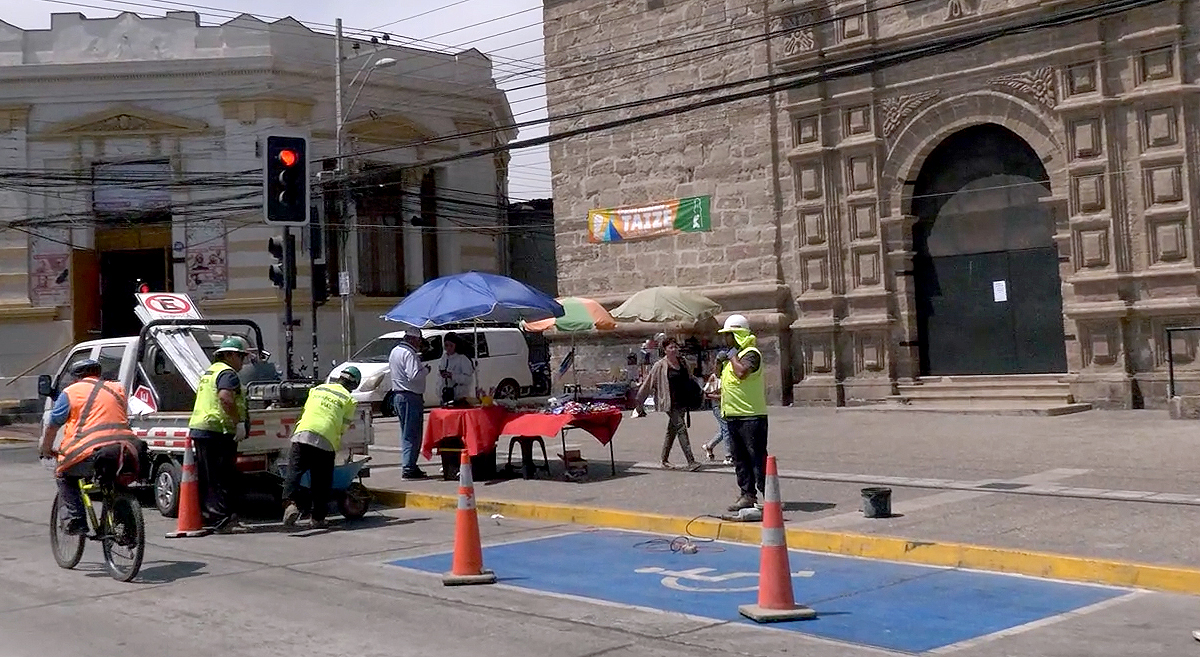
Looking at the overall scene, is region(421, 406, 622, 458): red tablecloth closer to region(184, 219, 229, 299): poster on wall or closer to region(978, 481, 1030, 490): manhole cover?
region(978, 481, 1030, 490): manhole cover

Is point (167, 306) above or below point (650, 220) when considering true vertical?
below

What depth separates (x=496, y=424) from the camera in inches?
581

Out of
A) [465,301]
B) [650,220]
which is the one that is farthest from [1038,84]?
[465,301]

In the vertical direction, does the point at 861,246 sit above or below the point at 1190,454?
above

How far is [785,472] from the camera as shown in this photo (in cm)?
1447

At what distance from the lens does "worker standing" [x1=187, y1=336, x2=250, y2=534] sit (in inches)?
475

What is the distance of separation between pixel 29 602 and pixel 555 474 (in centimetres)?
740

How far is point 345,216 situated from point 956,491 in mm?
21220

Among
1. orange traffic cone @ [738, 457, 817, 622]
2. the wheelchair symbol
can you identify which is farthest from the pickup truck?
→ orange traffic cone @ [738, 457, 817, 622]

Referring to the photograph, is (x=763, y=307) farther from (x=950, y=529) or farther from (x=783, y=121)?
(x=950, y=529)

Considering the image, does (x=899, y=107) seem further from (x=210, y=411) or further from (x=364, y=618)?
(x=364, y=618)

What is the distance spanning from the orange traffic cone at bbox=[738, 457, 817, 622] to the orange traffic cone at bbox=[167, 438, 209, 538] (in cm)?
644

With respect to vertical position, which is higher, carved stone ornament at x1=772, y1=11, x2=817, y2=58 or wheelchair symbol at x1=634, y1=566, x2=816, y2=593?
carved stone ornament at x1=772, y1=11, x2=817, y2=58

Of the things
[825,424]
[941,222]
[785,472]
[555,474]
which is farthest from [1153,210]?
[555,474]
